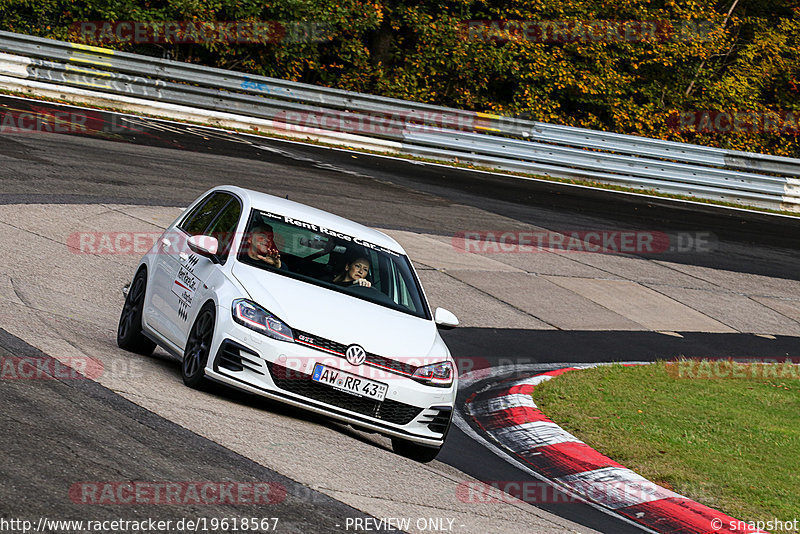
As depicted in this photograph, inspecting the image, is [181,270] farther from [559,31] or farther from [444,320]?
[559,31]

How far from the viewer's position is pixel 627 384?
10578mm

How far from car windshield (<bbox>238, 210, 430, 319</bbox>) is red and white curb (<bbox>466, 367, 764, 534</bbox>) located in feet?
4.66

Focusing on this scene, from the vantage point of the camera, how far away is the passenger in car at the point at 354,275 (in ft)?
26.2

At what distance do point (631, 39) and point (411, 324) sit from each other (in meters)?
25.1

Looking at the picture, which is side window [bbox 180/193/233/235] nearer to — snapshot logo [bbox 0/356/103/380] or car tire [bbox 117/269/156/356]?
car tire [bbox 117/269/156/356]

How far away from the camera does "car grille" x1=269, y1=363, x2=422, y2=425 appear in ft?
22.6

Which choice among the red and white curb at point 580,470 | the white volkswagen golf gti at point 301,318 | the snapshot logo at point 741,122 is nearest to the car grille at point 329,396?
the white volkswagen golf gti at point 301,318

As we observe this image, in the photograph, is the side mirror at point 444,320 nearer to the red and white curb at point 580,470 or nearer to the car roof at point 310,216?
the car roof at point 310,216

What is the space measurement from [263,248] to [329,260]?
0.55 metres

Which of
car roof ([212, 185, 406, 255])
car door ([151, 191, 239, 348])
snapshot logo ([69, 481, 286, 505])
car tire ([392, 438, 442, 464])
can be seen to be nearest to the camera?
snapshot logo ([69, 481, 286, 505])

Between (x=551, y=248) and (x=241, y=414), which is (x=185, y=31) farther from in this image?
(x=241, y=414)

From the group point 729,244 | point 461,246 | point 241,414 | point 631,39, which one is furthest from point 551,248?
point 631,39

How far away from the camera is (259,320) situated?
7027mm

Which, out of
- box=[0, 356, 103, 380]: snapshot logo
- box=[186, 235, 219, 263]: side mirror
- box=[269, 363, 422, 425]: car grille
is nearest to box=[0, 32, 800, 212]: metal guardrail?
box=[186, 235, 219, 263]: side mirror
